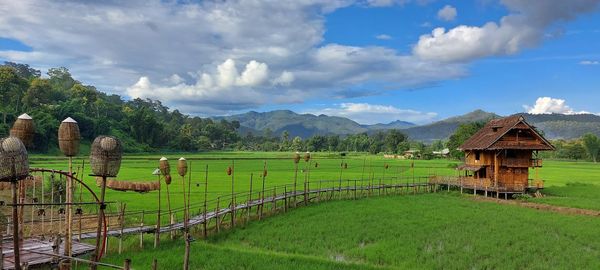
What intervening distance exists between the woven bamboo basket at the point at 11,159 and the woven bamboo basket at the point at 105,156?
215 cm

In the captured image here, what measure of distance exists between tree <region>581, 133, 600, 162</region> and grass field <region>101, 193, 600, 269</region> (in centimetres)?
9704

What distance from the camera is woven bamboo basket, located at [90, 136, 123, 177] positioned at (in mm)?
11086

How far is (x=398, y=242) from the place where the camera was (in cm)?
1966

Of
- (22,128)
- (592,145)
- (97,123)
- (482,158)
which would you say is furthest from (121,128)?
(592,145)

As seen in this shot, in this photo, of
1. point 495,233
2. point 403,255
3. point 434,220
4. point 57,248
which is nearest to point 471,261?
point 403,255

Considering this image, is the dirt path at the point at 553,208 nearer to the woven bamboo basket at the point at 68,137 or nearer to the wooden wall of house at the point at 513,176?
the wooden wall of house at the point at 513,176

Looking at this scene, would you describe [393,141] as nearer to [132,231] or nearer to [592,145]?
[592,145]

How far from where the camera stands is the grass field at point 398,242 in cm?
1633

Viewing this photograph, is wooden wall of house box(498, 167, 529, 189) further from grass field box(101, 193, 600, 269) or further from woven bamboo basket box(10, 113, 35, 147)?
woven bamboo basket box(10, 113, 35, 147)

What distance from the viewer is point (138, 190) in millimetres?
32562

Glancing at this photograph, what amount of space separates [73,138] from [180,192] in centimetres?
2444

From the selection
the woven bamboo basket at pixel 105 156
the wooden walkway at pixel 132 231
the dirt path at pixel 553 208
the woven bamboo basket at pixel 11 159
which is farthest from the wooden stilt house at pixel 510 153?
the woven bamboo basket at pixel 11 159

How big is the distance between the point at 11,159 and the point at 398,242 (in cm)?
1537

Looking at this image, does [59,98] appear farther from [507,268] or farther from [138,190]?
[507,268]
